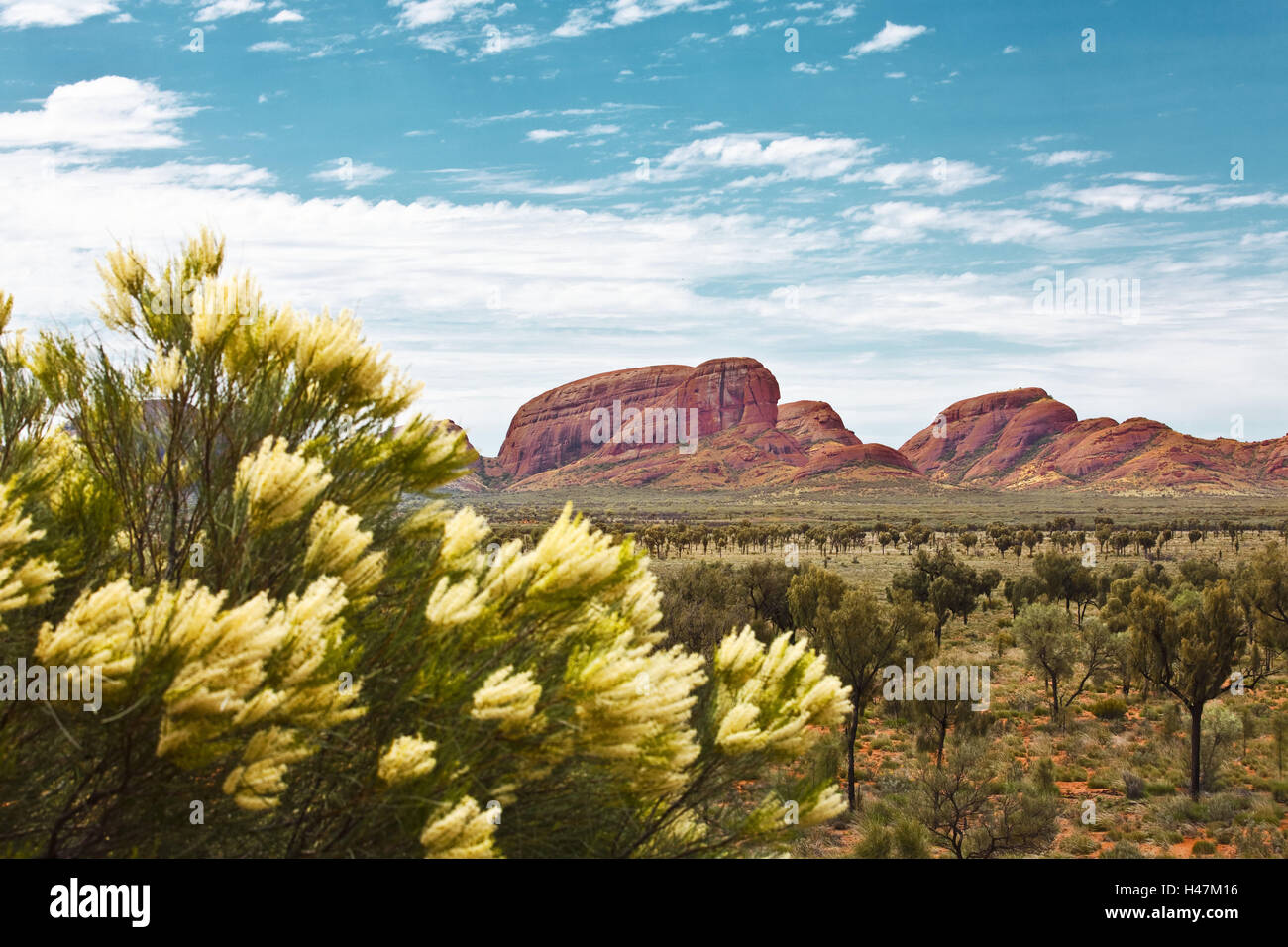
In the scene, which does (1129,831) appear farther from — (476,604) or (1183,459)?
(1183,459)

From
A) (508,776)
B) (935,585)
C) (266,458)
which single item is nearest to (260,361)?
(266,458)

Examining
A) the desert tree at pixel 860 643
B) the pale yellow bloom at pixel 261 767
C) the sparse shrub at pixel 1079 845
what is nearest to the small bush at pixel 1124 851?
the sparse shrub at pixel 1079 845

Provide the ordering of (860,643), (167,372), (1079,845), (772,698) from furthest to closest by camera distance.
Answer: (860,643), (1079,845), (772,698), (167,372)

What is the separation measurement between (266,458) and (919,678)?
2296cm

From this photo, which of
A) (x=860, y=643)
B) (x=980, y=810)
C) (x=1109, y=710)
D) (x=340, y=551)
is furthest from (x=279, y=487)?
(x=1109, y=710)

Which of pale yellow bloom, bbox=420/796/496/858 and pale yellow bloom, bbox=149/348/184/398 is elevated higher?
pale yellow bloom, bbox=149/348/184/398

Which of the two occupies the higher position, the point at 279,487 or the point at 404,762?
the point at 279,487

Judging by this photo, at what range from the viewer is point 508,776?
4125mm

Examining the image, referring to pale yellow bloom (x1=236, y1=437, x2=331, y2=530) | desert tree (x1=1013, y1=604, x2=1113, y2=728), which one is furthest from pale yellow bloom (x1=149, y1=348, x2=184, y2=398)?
desert tree (x1=1013, y1=604, x2=1113, y2=728)

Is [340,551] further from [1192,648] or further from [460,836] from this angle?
[1192,648]

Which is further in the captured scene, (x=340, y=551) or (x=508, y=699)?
(x=340, y=551)

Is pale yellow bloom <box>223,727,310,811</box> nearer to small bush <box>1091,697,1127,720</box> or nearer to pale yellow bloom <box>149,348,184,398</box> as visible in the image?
pale yellow bloom <box>149,348,184,398</box>

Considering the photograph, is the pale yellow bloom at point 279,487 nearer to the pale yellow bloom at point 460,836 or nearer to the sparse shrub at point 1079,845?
the pale yellow bloom at point 460,836

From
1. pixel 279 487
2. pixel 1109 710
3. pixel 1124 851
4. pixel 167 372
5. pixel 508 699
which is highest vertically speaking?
pixel 167 372
